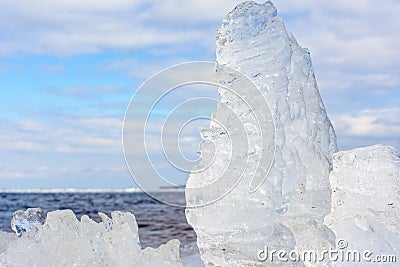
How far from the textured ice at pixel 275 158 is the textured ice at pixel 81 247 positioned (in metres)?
0.63

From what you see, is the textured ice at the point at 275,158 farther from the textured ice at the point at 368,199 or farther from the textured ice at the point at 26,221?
the textured ice at the point at 26,221

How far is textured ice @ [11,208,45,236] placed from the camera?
2.93 meters

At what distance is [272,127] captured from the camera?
11.3 ft

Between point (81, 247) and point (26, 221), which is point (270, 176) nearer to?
point (81, 247)

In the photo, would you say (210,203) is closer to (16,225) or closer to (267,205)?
(267,205)

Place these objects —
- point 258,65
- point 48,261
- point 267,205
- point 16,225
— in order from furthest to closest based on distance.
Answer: point 258,65
point 267,205
point 16,225
point 48,261

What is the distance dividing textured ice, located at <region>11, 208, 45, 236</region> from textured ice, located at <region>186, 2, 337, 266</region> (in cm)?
94

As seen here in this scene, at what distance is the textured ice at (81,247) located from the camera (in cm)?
269

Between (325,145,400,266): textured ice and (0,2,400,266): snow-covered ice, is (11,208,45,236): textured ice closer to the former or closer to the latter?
(0,2,400,266): snow-covered ice

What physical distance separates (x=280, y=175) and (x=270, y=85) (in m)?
0.57

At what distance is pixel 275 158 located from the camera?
3406mm

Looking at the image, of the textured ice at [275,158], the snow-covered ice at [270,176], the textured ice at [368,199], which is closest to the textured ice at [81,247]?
the snow-covered ice at [270,176]

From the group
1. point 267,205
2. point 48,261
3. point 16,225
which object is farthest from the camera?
point 267,205

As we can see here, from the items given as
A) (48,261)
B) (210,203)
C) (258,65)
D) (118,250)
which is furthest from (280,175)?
(48,261)
